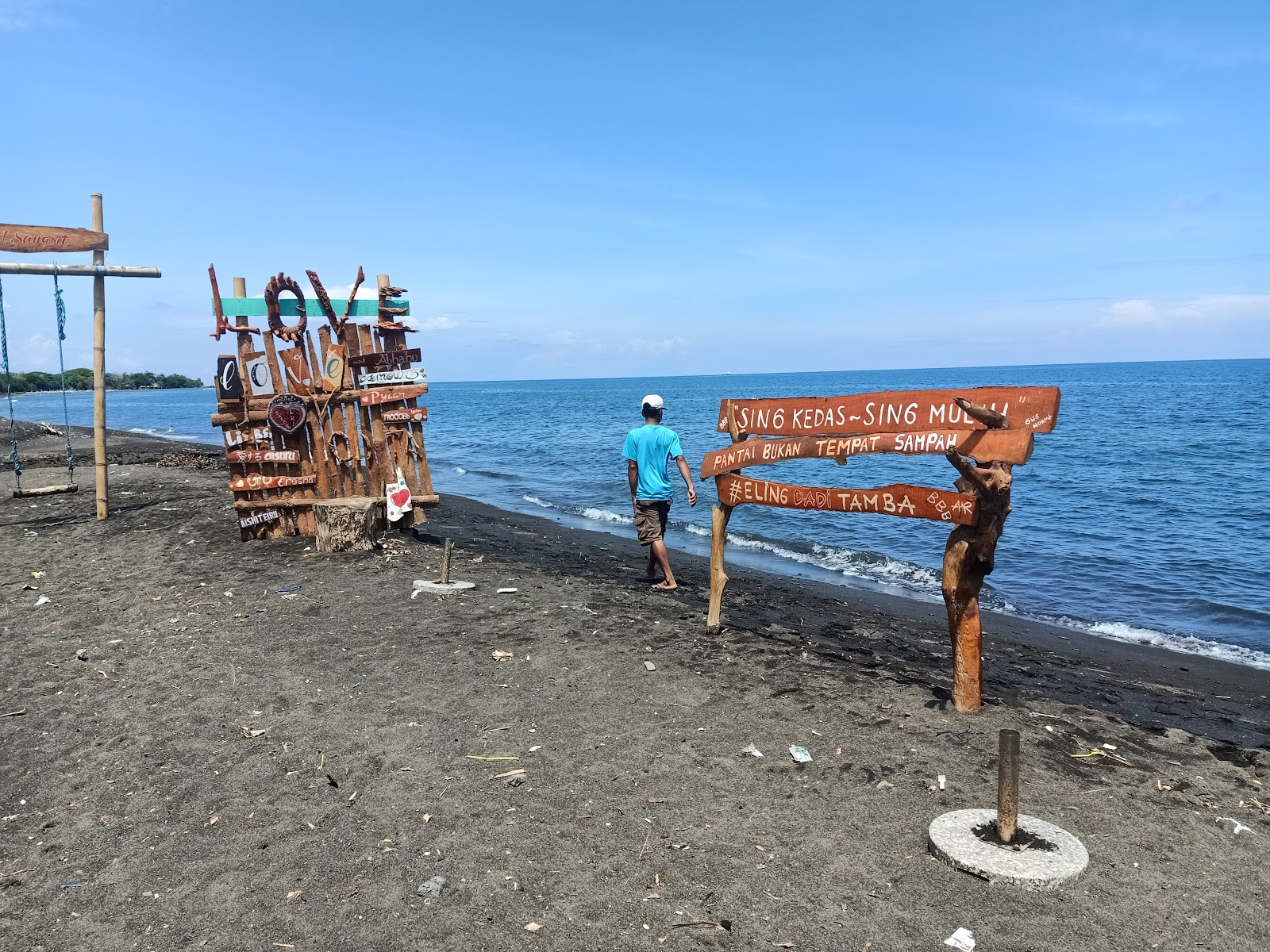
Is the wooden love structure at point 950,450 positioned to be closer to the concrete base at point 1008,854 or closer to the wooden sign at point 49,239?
the concrete base at point 1008,854

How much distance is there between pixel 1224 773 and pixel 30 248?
46.3ft

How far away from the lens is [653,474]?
29.6 feet

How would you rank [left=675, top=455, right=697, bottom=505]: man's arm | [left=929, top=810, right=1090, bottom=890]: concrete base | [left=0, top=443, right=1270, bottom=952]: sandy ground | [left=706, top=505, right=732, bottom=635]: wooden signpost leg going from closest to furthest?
[left=0, top=443, right=1270, bottom=952]: sandy ground
[left=929, top=810, right=1090, bottom=890]: concrete base
[left=706, top=505, right=732, bottom=635]: wooden signpost leg
[left=675, top=455, right=697, bottom=505]: man's arm

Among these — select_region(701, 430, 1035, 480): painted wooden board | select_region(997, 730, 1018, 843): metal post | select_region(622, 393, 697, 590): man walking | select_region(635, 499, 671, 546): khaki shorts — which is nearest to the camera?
select_region(997, 730, 1018, 843): metal post

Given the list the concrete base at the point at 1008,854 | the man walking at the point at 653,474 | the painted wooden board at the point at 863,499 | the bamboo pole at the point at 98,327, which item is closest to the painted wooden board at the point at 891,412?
the painted wooden board at the point at 863,499

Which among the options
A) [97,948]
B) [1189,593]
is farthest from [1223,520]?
[97,948]

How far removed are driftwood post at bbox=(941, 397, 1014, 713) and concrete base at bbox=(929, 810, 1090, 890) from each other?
4.89 ft

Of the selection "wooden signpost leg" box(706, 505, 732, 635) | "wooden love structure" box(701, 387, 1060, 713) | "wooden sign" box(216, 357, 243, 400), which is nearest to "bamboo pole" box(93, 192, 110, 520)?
"wooden sign" box(216, 357, 243, 400)

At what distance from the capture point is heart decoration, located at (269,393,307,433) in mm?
10539

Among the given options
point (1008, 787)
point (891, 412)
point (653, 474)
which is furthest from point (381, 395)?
point (1008, 787)

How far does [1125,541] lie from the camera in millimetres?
16625

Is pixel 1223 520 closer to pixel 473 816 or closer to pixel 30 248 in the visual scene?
pixel 473 816

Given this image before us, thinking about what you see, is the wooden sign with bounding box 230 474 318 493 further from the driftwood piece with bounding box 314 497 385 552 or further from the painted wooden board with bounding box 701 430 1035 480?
the painted wooden board with bounding box 701 430 1035 480

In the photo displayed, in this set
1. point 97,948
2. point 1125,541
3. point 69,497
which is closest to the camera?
point 97,948
